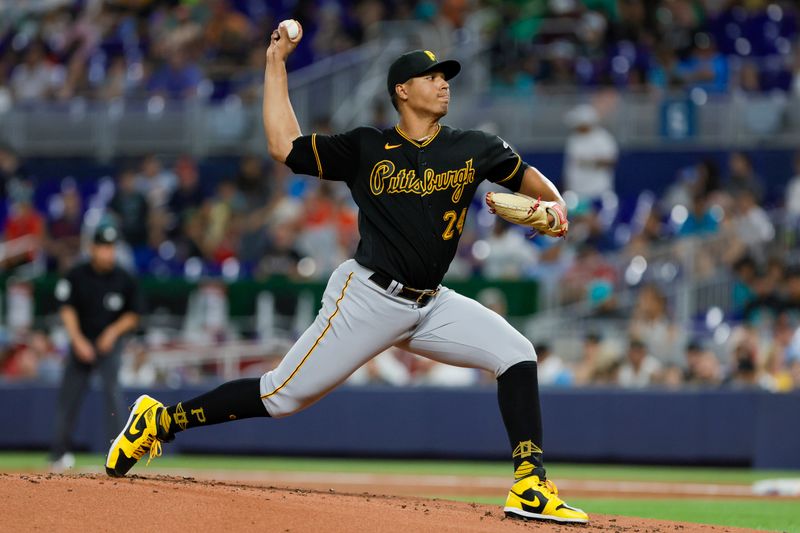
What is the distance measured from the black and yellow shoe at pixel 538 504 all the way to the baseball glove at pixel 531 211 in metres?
1.15

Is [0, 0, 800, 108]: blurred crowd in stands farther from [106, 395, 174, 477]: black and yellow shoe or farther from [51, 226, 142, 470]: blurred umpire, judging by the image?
[106, 395, 174, 477]: black and yellow shoe

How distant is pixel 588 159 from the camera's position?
16.7 metres

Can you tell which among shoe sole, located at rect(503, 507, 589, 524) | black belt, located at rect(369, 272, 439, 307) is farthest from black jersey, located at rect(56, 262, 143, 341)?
shoe sole, located at rect(503, 507, 589, 524)

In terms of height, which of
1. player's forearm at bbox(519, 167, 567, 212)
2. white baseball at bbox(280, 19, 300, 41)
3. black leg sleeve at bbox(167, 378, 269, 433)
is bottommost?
black leg sleeve at bbox(167, 378, 269, 433)

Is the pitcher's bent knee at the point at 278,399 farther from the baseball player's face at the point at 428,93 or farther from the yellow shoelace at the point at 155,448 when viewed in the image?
the baseball player's face at the point at 428,93

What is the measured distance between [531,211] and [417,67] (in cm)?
85

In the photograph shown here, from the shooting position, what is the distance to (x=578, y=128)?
664 inches

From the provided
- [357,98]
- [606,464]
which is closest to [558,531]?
[606,464]

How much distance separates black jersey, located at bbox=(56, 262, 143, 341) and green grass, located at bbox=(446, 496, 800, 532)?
352 cm

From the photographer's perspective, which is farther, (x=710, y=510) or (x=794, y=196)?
A: (x=794, y=196)

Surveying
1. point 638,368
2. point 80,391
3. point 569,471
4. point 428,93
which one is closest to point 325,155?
point 428,93

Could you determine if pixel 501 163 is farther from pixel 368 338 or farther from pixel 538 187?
pixel 368 338

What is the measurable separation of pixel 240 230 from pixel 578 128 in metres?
4.35

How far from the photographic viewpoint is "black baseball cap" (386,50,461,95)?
6406 millimetres
